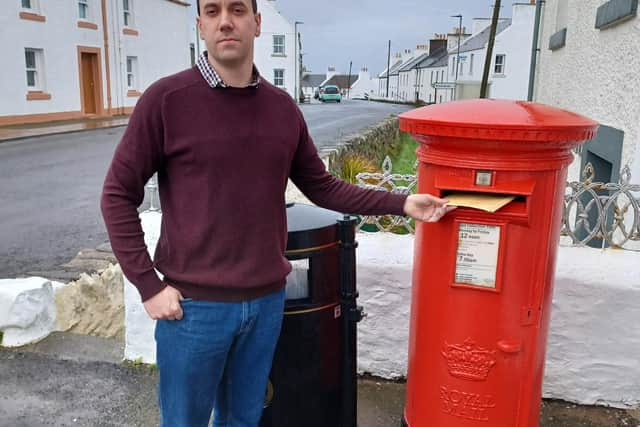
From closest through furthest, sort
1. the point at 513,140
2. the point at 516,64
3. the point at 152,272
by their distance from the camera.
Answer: the point at 152,272 < the point at 513,140 < the point at 516,64

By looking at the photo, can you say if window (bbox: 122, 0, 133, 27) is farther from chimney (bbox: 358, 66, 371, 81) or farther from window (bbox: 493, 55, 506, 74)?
chimney (bbox: 358, 66, 371, 81)

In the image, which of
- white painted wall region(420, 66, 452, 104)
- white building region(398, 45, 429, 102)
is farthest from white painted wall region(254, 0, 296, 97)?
white building region(398, 45, 429, 102)

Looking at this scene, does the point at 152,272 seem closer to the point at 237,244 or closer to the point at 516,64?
the point at 237,244

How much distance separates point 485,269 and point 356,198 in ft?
1.84

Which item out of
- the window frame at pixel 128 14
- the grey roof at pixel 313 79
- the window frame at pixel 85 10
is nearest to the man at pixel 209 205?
the window frame at pixel 85 10

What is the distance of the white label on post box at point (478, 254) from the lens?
2229mm

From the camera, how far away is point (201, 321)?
6.50ft

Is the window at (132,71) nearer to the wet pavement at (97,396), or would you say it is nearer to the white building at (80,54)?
the white building at (80,54)

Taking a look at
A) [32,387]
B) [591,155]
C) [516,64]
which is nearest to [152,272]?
[32,387]

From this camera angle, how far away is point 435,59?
53.5 m

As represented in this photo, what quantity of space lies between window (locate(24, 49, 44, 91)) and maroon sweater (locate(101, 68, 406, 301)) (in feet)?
66.5

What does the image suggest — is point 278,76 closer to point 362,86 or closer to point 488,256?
point 488,256

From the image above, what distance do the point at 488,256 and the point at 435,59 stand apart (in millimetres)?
53984

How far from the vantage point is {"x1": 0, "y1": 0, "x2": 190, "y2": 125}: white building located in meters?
18.6
